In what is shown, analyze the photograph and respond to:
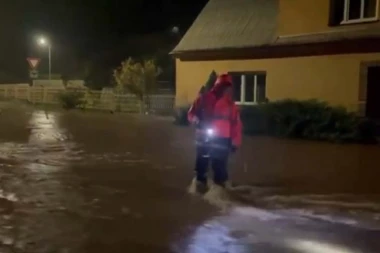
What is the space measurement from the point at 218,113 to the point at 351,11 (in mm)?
12338

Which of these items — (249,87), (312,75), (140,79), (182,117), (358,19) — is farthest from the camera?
(140,79)

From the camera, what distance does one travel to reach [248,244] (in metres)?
6.84

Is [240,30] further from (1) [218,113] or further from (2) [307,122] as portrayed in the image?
(1) [218,113]

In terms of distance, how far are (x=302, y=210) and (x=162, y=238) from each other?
2.37 meters

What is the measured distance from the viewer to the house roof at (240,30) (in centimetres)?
2139

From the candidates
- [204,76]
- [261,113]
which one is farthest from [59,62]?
[261,113]

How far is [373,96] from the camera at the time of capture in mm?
20109

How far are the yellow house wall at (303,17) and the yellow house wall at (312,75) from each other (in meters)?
0.98

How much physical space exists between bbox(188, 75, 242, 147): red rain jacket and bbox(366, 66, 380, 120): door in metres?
11.5

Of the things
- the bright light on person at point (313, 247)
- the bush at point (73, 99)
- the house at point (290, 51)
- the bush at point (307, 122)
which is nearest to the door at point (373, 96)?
the house at point (290, 51)

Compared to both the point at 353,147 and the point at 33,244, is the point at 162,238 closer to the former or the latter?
the point at 33,244

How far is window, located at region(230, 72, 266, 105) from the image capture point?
77.3 feet

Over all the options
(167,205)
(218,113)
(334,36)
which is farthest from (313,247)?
(334,36)

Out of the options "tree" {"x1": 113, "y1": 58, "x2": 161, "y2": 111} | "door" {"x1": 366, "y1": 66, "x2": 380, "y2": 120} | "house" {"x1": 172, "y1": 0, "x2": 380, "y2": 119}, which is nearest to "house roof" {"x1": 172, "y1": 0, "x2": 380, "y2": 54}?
"house" {"x1": 172, "y1": 0, "x2": 380, "y2": 119}
